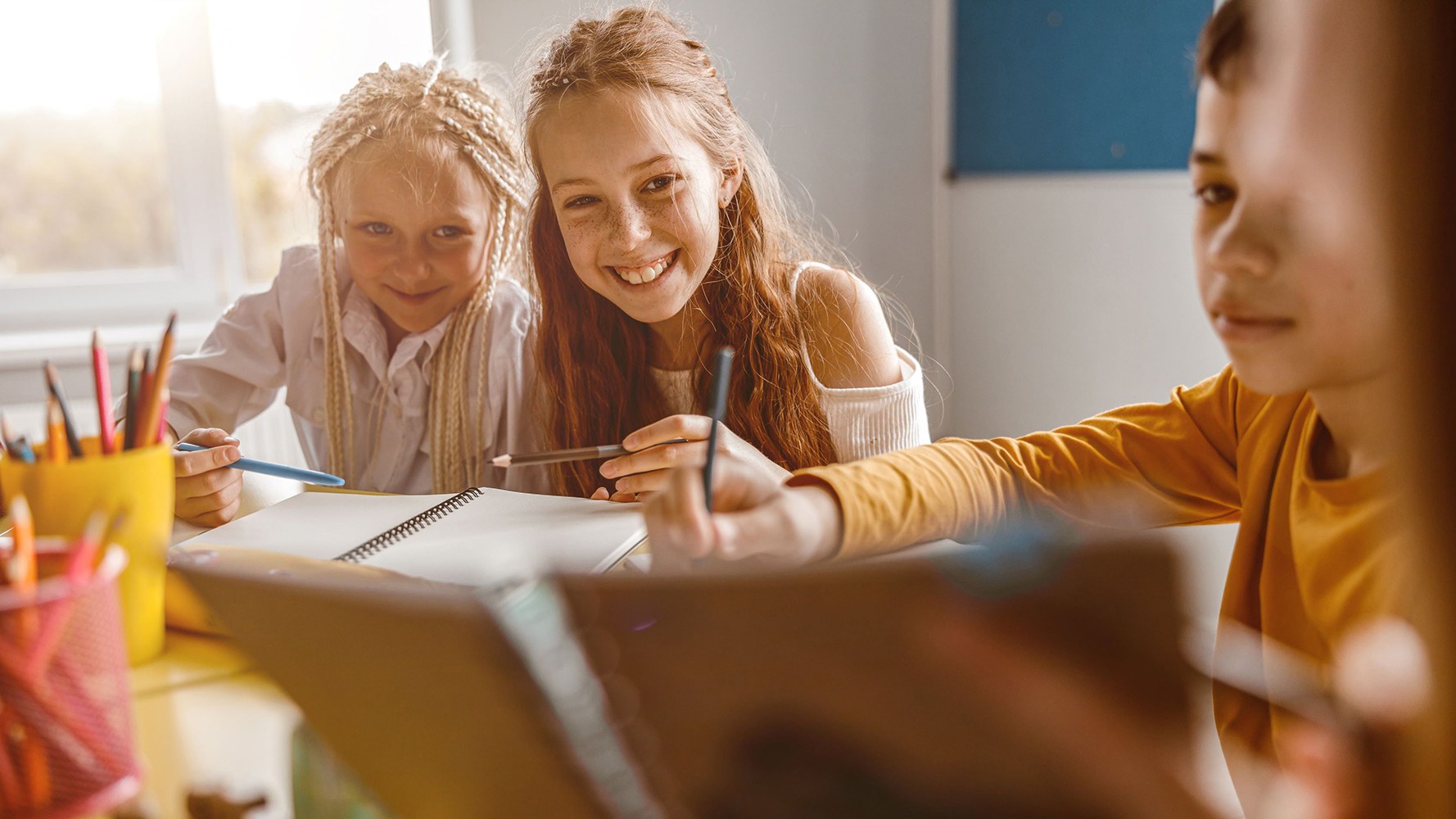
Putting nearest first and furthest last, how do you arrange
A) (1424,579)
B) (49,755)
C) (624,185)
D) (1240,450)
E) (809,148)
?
(1424,579)
(49,755)
(1240,450)
(624,185)
(809,148)

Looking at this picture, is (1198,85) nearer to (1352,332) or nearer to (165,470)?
(1352,332)

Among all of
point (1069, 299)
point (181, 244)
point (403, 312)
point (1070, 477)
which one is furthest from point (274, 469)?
point (1069, 299)

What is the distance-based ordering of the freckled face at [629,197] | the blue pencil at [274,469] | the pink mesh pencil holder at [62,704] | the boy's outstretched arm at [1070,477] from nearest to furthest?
the pink mesh pencil holder at [62,704], the boy's outstretched arm at [1070,477], the blue pencil at [274,469], the freckled face at [629,197]

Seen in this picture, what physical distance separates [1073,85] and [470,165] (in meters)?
1.38

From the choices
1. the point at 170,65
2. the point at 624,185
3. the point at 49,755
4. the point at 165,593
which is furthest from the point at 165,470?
the point at 170,65

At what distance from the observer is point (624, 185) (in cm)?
90

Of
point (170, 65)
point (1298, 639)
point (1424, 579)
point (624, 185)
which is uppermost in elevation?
point (170, 65)

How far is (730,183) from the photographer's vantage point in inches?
40.6

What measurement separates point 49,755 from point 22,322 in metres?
1.97

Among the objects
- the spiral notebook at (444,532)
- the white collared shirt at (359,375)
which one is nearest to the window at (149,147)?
the white collared shirt at (359,375)

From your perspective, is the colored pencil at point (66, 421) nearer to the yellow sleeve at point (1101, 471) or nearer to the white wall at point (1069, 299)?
the yellow sleeve at point (1101, 471)

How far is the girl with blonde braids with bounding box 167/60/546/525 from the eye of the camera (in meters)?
1.07

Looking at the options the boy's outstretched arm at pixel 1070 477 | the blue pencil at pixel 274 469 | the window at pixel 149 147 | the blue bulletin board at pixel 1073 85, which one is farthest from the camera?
the window at pixel 149 147

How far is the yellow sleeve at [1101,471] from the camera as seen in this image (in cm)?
63
